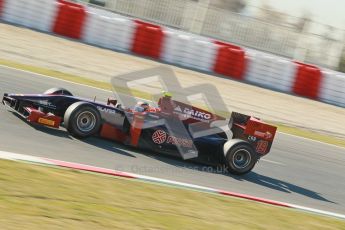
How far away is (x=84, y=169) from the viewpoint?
765cm

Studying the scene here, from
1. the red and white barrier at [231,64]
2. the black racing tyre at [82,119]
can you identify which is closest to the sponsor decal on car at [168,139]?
the black racing tyre at [82,119]

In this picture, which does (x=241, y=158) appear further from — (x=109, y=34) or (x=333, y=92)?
(x=333, y=92)

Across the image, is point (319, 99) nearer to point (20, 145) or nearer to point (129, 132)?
point (129, 132)

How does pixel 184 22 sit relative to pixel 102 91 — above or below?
above

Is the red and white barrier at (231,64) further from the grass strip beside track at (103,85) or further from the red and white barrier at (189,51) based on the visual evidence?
the grass strip beside track at (103,85)

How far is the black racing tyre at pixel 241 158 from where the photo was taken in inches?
378

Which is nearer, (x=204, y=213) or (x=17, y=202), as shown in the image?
(x=17, y=202)

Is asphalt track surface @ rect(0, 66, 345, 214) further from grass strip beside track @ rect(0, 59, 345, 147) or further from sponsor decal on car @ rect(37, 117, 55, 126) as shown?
grass strip beside track @ rect(0, 59, 345, 147)

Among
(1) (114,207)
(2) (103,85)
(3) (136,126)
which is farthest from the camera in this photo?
(2) (103,85)

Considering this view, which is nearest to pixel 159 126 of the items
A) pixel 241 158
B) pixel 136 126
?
pixel 136 126

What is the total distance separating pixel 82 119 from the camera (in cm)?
882

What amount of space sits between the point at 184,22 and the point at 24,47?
841 cm

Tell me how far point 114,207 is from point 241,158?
380 cm

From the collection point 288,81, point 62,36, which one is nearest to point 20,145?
point 62,36
